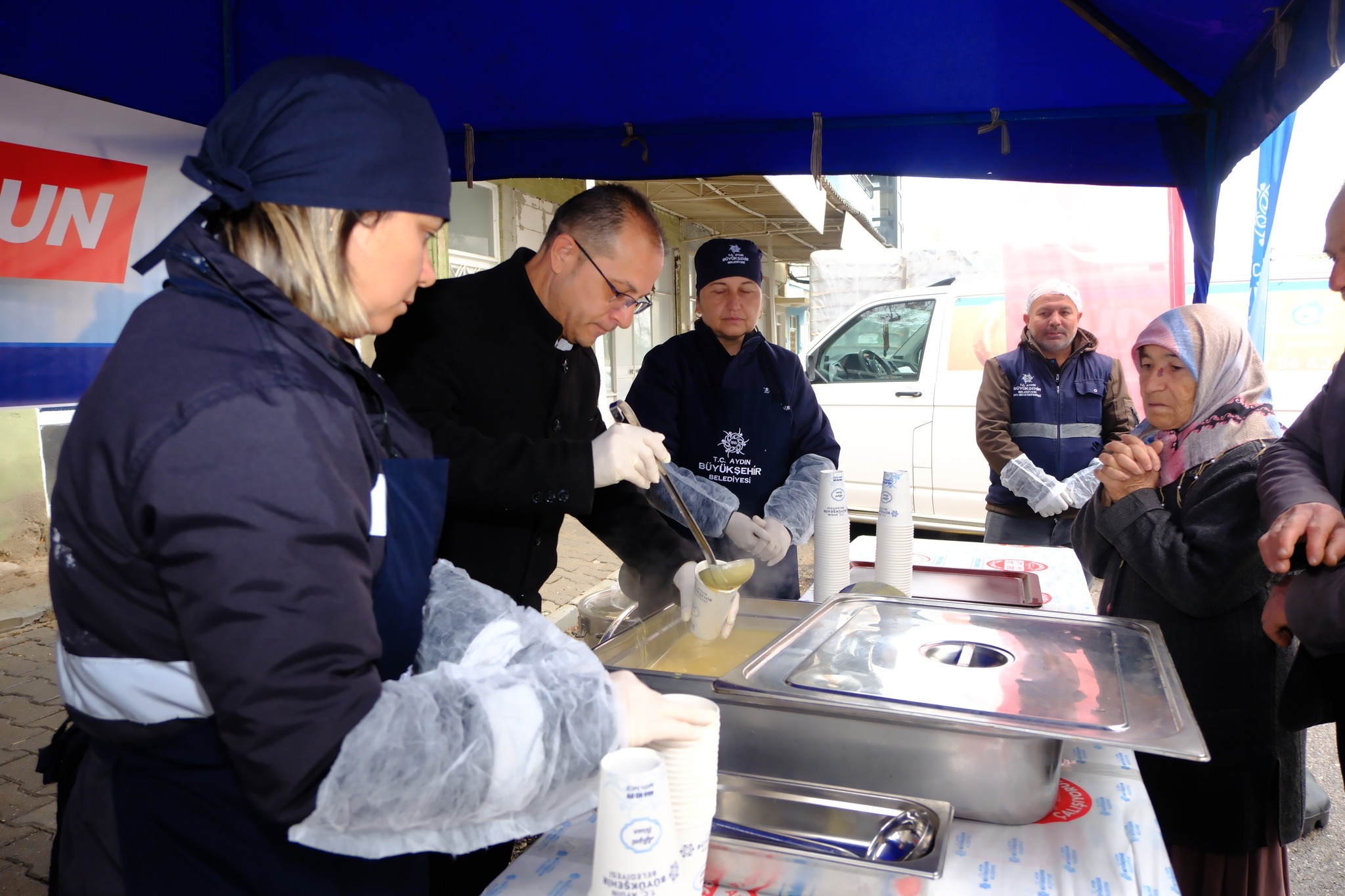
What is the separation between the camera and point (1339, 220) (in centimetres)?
179

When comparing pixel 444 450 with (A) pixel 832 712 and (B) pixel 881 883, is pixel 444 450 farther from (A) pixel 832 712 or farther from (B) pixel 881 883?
(B) pixel 881 883

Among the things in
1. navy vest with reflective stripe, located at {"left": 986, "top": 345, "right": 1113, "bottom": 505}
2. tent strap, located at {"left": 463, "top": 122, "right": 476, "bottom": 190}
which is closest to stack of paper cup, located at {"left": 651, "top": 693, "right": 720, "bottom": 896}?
tent strap, located at {"left": 463, "top": 122, "right": 476, "bottom": 190}

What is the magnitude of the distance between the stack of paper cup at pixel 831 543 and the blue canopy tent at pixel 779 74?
1.17 m

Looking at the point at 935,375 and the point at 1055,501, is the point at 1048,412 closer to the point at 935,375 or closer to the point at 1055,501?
the point at 1055,501

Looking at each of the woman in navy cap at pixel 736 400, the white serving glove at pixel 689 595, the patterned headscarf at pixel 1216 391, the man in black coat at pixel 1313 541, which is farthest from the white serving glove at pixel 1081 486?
the white serving glove at pixel 689 595

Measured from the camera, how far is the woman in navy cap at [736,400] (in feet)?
9.66

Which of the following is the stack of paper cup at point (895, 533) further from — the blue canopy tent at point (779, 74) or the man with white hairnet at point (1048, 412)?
the man with white hairnet at point (1048, 412)

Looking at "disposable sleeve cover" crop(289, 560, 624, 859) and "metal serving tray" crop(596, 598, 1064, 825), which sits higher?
"disposable sleeve cover" crop(289, 560, 624, 859)

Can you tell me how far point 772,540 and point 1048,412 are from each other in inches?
75.4

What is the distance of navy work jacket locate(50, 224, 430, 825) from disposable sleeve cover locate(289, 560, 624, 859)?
3cm

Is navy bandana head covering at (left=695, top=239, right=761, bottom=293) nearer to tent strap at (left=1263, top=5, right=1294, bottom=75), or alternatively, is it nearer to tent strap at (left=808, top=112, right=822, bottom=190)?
tent strap at (left=808, top=112, right=822, bottom=190)

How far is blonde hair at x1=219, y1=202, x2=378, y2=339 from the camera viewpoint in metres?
0.89

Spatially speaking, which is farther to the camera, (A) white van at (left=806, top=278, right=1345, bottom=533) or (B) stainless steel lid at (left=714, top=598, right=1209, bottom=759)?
(A) white van at (left=806, top=278, right=1345, bottom=533)

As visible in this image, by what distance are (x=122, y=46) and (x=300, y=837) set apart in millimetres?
2097
